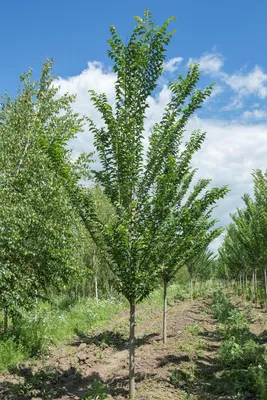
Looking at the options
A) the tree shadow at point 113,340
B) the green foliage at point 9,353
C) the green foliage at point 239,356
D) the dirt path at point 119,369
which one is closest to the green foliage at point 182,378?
the dirt path at point 119,369

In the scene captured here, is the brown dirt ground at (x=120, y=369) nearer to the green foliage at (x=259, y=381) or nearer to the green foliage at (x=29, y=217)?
the green foliage at (x=259, y=381)

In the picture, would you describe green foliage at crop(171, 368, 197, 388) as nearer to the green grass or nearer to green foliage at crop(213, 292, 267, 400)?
green foliage at crop(213, 292, 267, 400)

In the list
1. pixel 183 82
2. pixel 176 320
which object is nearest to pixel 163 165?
pixel 183 82

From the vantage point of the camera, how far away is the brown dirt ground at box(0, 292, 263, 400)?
278 inches

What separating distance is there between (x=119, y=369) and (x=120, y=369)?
0.03 metres

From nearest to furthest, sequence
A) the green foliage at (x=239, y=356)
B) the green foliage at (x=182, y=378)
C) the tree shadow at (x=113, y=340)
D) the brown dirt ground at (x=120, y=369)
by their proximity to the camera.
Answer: the brown dirt ground at (x=120, y=369), the green foliage at (x=182, y=378), the green foliage at (x=239, y=356), the tree shadow at (x=113, y=340)

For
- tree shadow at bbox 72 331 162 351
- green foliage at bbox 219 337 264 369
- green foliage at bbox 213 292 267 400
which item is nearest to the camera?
green foliage at bbox 213 292 267 400

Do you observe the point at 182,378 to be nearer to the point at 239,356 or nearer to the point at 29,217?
the point at 239,356

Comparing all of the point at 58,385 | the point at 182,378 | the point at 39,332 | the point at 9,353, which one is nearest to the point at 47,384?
the point at 58,385

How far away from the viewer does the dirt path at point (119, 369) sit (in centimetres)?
709

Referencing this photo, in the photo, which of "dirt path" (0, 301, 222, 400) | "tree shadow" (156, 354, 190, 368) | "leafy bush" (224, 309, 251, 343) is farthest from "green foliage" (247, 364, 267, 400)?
"leafy bush" (224, 309, 251, 343)

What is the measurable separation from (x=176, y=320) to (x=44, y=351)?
6601 mm

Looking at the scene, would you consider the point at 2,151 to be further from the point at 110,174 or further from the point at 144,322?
the point at 144,322

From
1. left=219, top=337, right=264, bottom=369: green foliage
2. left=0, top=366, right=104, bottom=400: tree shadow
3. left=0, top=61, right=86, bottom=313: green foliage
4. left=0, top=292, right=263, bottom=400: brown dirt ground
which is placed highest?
left=0, top=61, right=86, bottom=313: green foliage
